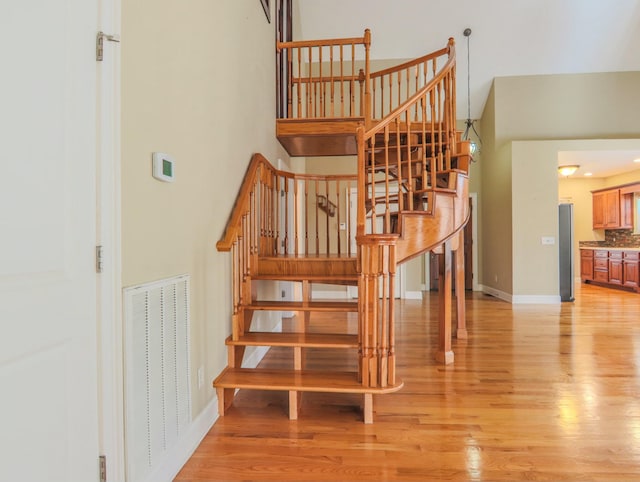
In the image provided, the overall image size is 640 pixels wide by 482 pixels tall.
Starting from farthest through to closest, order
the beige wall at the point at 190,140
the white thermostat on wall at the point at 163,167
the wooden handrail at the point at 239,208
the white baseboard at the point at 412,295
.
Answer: the white baseboard at the point at 412,295, the wooden handrail at the point at 239,208, the white thermostat on wall at the point at 163,167, the beige wall at the point at 190,140

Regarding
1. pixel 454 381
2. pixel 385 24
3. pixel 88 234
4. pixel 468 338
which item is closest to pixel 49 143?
pixel 88 234

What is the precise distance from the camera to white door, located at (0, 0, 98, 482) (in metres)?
0.97

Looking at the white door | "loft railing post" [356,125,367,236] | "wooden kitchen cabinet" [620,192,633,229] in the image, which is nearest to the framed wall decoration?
"loft railing post" [356,125,367,236]

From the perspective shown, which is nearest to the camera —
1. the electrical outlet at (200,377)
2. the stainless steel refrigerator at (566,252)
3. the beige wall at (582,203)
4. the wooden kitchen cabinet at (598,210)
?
the electrical outlet at (200,377)

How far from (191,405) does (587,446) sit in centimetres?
214

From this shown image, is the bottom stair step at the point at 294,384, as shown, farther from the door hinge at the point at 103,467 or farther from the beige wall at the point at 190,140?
the door hinge at the point at 103,467

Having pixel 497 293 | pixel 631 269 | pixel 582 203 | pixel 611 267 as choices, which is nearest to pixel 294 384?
pixel 497 293

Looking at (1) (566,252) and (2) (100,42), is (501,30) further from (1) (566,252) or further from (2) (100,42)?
(2) (100,42)

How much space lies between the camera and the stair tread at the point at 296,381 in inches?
88.7

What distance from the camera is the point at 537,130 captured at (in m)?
6.68

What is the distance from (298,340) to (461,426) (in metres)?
1.14

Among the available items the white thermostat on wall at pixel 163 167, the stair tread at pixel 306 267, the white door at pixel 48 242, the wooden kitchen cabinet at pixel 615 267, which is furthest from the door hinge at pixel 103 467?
the wooden kitchen cabinet at pixel 615 267

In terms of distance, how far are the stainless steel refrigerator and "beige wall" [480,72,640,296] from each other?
0.96 feet

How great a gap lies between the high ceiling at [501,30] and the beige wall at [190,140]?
12.2ft
